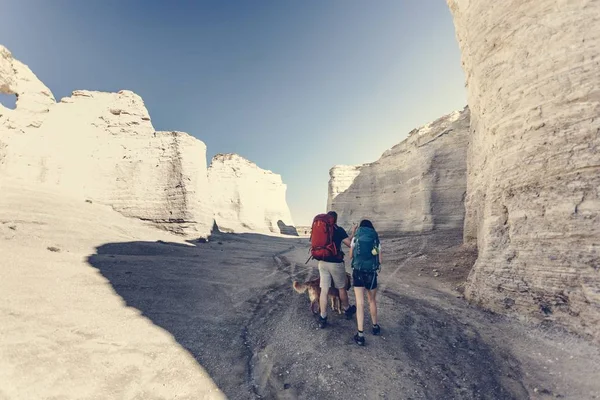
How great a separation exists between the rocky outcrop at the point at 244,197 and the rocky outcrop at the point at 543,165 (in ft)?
111

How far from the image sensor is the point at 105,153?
825 inches

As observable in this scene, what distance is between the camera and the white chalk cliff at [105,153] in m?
18.5

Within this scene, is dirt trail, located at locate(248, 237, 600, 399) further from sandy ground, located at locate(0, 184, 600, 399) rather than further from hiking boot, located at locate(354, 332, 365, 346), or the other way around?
hiking boot, located at locate(354, 332, 365, 346)

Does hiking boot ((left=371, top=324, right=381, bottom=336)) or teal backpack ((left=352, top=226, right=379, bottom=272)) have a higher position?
teal backpack ((left=352, top=226, right=379, bottom=272))

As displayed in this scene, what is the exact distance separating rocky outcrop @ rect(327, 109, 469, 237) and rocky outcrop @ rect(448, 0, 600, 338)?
13986mm

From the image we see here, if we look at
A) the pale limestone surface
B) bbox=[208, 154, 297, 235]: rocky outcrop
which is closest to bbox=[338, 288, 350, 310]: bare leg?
the pale limestone surface

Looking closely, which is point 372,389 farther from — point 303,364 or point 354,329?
point 354,329

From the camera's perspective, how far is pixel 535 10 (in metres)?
7.80

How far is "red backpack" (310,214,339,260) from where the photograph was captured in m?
6.25

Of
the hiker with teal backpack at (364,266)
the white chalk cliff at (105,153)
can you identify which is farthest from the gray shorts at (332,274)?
the white chalk cliff at (105,153)

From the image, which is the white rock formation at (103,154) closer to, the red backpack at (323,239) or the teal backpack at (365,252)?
the red backpack at (323,239)

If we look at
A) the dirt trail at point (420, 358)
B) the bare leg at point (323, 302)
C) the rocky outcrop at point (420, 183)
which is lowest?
the dirt trail at point (420, 358)

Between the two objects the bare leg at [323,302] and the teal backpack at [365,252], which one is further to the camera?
the bare leg at [323,302]

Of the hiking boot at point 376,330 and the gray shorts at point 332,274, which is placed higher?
the gray shorts at point 332,274
